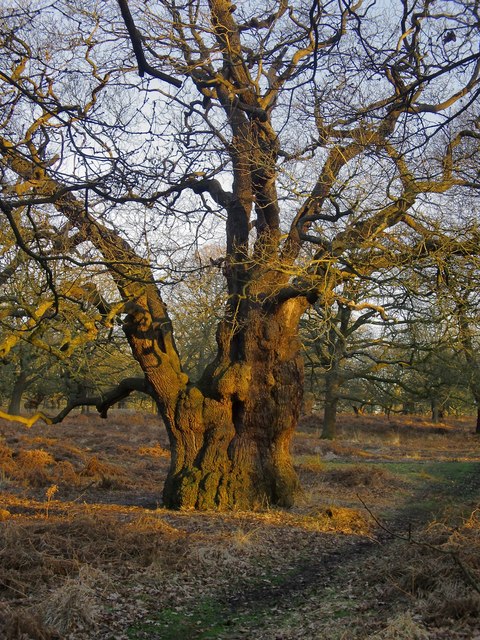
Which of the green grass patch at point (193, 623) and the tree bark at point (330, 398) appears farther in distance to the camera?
the tree bark at point (330, 398)

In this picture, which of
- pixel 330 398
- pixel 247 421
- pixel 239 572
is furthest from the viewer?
pixel 330 398

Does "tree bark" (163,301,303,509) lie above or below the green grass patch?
above

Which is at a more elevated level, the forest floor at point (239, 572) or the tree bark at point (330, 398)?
the tree bark at point (330, 398)

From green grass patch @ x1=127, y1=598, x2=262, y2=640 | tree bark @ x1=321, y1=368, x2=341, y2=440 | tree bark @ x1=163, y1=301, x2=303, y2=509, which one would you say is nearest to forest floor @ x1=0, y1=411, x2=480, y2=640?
green grass patch @ x1=127, y1=598, x2=262, y2=640

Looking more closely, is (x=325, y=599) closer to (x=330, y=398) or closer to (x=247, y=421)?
(x=247, y=421)

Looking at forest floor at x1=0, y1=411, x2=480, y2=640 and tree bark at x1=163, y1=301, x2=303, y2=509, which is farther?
tree bark at x1=163, y1=301, x2=303, y2=509

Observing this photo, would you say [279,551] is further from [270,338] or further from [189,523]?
[270,338]

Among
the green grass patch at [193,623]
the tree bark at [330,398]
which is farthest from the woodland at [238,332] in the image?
the tree bark at [330,398]

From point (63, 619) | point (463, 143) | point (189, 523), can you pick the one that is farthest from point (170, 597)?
point (463, 143)

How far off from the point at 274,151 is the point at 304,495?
5614mm

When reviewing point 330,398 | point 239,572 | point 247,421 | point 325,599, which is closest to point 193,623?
point 325,599

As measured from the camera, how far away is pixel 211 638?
4.94m

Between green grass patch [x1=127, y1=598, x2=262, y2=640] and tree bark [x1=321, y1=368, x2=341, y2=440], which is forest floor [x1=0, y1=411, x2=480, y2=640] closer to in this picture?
green grass patch [x1=127, y1=598, x2=262, y2=640]

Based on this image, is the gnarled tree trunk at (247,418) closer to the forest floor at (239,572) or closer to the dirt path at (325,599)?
the forest floor at (239,572)
